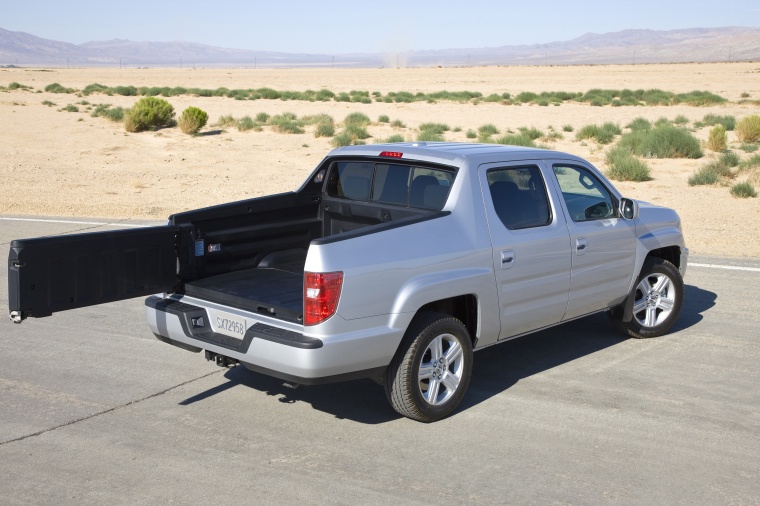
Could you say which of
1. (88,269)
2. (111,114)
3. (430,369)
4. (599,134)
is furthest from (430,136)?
(88,269)

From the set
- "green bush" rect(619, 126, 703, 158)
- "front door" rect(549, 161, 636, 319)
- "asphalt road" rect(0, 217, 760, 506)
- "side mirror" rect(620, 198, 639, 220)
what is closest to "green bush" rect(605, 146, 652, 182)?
"green bush" rect(619, 126, 703, 158)

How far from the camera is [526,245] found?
6.59 metres

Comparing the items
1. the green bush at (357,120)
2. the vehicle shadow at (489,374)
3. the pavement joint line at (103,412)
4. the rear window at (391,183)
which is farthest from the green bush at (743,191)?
the green bush at (357,120)

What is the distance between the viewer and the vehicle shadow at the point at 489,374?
6457 millimetres

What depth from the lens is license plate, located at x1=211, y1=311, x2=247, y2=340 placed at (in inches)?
231

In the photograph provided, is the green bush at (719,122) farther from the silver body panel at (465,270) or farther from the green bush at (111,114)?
the silver body panel at (465,270)

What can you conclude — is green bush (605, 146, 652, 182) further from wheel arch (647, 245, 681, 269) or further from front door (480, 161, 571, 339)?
front door (480, 161, 571, 339)

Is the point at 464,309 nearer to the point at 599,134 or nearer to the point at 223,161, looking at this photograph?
the point at 223,161

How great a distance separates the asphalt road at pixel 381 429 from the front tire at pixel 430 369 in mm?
142

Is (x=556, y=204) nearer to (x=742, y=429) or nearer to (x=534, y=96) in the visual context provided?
(x=742, y=429)

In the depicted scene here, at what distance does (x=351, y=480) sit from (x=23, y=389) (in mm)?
2897

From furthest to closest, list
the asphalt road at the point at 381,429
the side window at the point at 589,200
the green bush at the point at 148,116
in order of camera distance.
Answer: the green bush at the point at 148,116
the side window at the point at 589,200
the asphalt road at the point at 381,429

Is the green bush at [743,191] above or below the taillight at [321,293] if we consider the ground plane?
below

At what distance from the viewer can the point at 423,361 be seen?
608 cm
